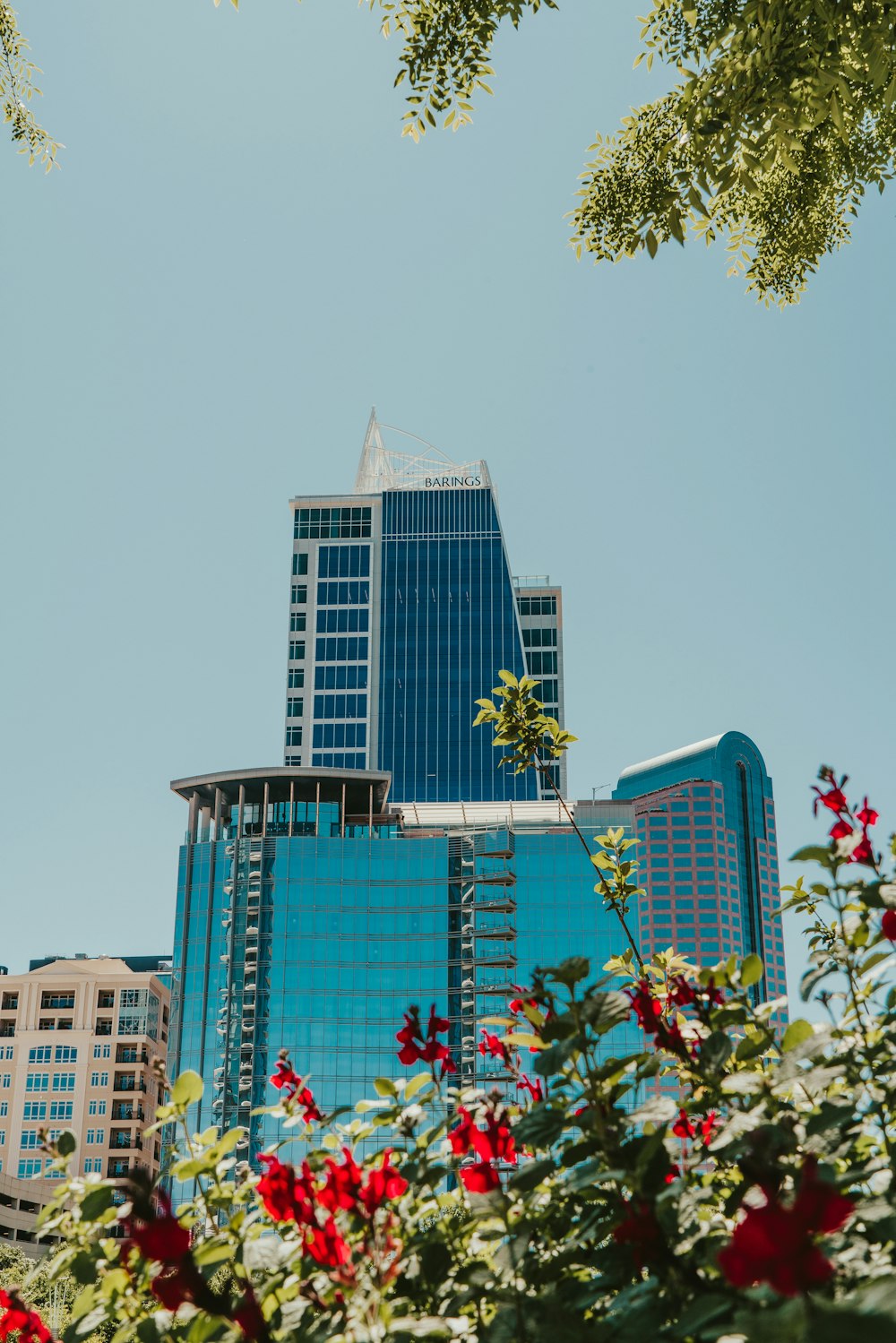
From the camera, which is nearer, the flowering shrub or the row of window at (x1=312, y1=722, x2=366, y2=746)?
the flowering shrub

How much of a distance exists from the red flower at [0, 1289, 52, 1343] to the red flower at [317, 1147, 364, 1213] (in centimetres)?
115

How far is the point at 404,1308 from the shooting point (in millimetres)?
2428

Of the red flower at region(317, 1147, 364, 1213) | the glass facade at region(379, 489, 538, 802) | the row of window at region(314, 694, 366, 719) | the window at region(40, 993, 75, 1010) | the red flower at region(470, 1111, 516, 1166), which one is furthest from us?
the row of window at region(314, 694, 366, 719)

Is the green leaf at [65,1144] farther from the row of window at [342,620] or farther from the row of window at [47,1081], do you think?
the row of window at [342,620]

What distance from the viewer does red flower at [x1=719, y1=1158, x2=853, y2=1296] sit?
1275mm

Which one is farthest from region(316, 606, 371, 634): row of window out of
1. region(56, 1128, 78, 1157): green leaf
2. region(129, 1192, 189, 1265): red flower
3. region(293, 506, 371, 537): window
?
region(129, 1192, 189, 1265): red flower

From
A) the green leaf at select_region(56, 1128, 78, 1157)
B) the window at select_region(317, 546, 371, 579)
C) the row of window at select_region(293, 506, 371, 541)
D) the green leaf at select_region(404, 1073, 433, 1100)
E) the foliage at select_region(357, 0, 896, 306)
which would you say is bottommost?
the green leaf at select_region(56, 1128, 78, 1157)

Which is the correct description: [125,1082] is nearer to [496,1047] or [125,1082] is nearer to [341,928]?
[341,928]

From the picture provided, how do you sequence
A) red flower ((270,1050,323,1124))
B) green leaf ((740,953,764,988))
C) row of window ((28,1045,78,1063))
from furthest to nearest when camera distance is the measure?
row of window ((28,1045,78,1063)), red flower ((270,1050,323,1124)), green leaf ((740,953,764,988))

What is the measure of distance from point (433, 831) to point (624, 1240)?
230 ft

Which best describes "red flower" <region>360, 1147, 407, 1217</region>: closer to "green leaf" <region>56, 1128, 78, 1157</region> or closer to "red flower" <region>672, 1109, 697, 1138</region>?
"green leaf" <region>56, 1128, 78, 1157</region>

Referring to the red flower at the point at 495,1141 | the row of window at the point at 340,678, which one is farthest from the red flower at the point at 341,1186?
the row of window at the point at 340,678

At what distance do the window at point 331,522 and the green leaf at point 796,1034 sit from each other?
10414 centimetres

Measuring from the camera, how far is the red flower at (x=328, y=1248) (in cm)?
237
